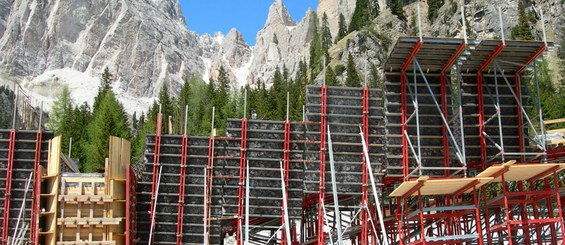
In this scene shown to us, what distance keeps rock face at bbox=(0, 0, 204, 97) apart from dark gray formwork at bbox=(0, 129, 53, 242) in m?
131

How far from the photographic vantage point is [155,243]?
104ft

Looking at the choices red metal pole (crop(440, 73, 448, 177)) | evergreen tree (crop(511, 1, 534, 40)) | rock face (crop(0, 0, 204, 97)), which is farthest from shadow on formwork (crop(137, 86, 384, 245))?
rock face (crop(0, 0, 204, 97))

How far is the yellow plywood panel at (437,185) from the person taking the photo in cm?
2762

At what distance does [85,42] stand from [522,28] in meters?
102

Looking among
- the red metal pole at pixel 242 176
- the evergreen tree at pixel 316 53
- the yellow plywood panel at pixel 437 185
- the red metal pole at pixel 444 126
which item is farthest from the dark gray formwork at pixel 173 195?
the evergreen tree at pixel 316 53

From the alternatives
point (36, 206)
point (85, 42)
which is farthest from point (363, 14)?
point (36, 206)

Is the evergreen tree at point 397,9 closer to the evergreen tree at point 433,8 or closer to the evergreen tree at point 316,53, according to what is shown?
the evergreen tree at point 433,8

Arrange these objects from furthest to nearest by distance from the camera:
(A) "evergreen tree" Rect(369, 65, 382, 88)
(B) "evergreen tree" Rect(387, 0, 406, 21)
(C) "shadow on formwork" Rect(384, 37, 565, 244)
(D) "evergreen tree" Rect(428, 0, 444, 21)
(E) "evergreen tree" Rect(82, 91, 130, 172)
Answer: (B) "evergreen tree" Rect(387, 0, 406, 21)
(D) "evergreen tree" Rect(428, 0, 444, 21)
(A) "evergreen tree" Rect(369, 65, 382, 88)
(E) "evergreen tree" Rect(82, 91, 130, 172)
(C) "shadow on formwork" Rect(384, 37, 565, 244)

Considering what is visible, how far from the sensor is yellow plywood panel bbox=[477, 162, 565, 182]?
91.6 ft

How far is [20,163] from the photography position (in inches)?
1271

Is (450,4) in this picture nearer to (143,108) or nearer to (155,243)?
(143,108)

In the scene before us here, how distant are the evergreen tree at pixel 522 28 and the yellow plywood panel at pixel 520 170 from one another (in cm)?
8762

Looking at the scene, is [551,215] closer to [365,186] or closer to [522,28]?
[365,186]

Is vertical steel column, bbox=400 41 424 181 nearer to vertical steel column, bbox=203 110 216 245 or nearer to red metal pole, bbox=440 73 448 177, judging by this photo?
red metal pole, bbox=440 73 448 177
